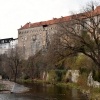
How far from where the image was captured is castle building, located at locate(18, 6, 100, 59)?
4237 inches

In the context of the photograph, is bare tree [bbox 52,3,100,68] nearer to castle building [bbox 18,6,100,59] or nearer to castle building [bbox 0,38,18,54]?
castle building [bbox 18,6,100,59]

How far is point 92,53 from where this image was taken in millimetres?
34594

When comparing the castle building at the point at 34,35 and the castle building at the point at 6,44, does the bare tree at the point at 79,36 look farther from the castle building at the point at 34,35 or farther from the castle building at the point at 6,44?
the castle building at the point at 6,44

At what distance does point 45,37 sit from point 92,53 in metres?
74.0

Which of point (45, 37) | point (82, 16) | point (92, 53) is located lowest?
point (92, 53)

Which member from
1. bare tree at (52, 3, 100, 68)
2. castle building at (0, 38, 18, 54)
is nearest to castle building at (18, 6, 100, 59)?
castle building at (0, 38, 18, 54)

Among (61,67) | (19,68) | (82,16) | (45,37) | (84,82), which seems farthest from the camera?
(45,37)

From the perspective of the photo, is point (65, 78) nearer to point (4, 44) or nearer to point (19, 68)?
point (19, 68)

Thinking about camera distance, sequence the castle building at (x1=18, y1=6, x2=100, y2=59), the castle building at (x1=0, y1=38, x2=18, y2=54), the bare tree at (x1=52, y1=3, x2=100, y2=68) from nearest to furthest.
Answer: the bare tree at (x1=52, y1=3, x2=100, y2=68), the castle building at (x1=18, y1=6, x2=100, y2=59), the castle building at (x1=0, y1=38, x2=18, y2=54)

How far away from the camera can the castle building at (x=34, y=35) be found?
4237 inches

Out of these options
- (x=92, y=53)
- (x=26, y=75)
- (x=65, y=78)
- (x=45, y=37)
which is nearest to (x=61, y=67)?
(x=65, y=78)

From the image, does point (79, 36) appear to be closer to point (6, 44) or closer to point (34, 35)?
point (34, 35)

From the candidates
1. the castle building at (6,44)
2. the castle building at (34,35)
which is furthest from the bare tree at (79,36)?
the castle building at (6,44)

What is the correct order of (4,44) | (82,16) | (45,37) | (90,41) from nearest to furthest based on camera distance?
(82,16)
(90,41)
(45,37)
(4,44)
